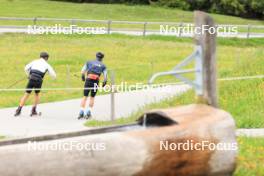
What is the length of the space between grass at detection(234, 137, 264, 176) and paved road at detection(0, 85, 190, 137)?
392 cm

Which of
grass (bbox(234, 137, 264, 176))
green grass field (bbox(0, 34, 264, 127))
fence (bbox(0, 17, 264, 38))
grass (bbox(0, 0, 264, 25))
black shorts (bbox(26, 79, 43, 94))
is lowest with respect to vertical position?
grass (bbox(0, 0, 264, 25))

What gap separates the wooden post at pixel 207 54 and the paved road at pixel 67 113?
5110mm

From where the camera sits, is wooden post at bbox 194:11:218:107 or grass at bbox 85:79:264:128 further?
grass at bbox 85:79:264:128

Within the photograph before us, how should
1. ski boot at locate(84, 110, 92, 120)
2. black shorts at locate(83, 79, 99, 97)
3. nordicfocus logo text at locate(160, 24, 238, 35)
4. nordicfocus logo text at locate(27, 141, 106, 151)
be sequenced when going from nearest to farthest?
nordicfocus logo text at locate(27, 141, 106, 151) < ski boot at locate(84, 110, 92, 120) < black shorts at locate(83, 79, 99, 97) < nordicfocus logo text at locate(160, 24, 238, 35)

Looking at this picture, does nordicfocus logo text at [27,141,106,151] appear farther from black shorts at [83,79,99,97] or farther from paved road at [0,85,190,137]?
black shorts at [83,79,99,97]

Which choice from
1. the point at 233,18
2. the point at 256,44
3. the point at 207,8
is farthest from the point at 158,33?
the point at 207,8

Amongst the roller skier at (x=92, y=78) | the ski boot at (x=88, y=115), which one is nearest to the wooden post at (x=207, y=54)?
the ski boot at (x=88, y=115)

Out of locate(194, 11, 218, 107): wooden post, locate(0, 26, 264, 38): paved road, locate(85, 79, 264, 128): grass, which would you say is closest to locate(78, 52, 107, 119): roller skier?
locate(85, 79, 264, 128): grass

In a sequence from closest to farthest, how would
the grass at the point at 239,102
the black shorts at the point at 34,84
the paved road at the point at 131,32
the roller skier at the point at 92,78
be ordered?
the grass at the point at 239,102
the roller skier at the point at 92,78
the black shorts at the point at 34,84
the paved road at the point at 131,32

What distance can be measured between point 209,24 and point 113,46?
2365 centimetres

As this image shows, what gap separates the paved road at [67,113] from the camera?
13.5 m

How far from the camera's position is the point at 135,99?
1723 centimetres

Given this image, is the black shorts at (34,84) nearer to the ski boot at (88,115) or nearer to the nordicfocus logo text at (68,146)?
the ski boot at (88,115)

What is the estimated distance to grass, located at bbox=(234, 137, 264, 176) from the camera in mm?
7926
